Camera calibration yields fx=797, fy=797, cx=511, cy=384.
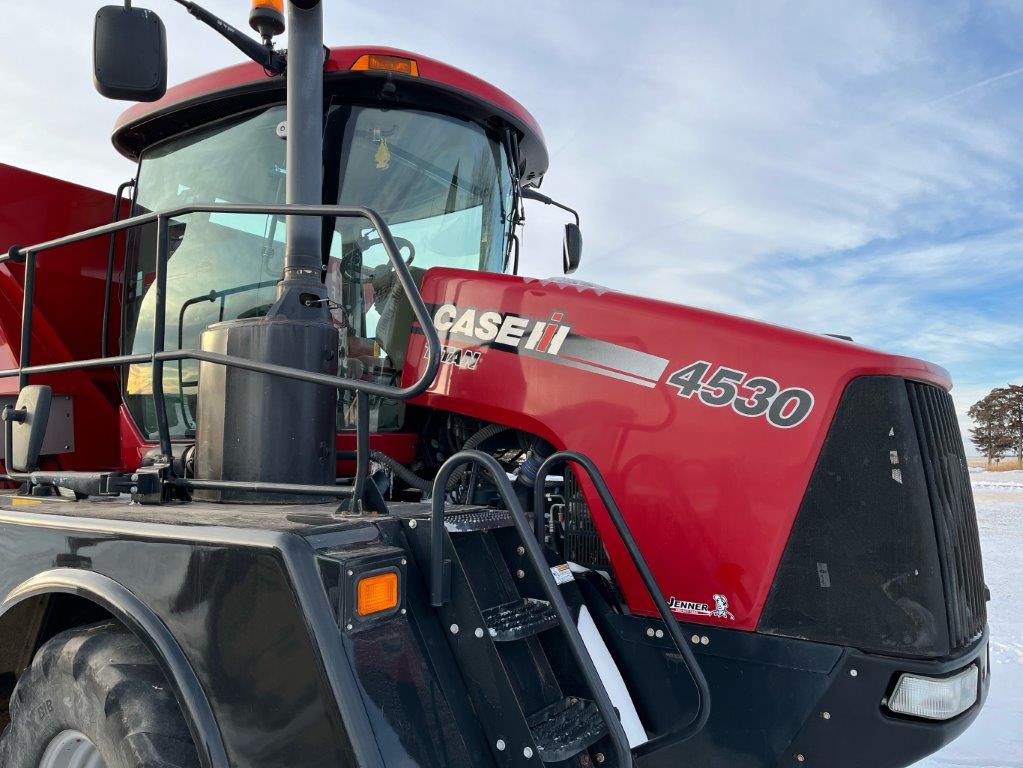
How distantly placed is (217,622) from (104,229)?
1.39 metres

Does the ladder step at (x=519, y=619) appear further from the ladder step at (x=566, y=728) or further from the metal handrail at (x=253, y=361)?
the metal handrail at (x=253, y=361)

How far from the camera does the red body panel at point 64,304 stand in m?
3.37

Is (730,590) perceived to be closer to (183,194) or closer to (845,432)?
(845,432)

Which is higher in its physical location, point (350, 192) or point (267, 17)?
point (267, 17)

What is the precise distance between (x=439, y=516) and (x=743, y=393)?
35.3 inches

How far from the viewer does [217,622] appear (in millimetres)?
1664

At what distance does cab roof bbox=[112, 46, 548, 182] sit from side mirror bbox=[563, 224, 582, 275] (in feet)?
3.10

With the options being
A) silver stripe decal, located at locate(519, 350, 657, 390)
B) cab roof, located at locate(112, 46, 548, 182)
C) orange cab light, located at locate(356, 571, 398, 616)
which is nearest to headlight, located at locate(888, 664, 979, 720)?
silver stripe decal, located at locate(519, 350, 657, 390)

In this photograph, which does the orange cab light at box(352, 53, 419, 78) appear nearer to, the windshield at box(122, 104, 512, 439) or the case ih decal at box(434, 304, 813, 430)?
the windshield at box(122, 104, 512, 439)

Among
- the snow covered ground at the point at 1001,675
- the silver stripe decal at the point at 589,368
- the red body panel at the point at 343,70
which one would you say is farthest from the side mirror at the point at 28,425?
the snow covered ground at the point at 1001,675

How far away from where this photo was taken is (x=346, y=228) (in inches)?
107

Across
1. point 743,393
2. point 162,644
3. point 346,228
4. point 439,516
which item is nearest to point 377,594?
point 439,516

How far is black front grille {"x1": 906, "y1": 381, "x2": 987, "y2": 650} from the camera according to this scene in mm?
2004

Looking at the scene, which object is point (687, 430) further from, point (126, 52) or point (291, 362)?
point (126, 52)
